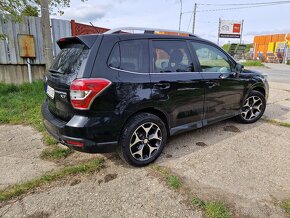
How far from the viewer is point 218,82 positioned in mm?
3795

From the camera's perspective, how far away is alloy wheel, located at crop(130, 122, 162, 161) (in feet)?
9.77

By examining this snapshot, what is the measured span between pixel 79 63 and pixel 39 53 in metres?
5.47

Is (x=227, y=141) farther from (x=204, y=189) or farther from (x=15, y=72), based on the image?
(x=15, y=72)

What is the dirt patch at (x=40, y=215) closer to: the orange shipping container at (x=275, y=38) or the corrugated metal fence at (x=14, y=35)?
the corrugated metal fence at (x=14, y=35)

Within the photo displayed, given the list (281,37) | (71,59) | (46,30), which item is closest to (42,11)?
(46,30)

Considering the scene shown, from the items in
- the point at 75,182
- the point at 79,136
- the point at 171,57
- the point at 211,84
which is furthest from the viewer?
the point at 211,84

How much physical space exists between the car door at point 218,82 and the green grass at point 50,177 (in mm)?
1948

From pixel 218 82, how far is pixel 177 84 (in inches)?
39.0

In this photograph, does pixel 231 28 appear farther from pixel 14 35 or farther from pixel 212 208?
pixel 212 208

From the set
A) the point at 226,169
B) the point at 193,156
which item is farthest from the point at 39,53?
the point at 226,169

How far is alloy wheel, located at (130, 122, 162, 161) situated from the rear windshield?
1089mm

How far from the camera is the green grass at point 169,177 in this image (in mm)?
2630

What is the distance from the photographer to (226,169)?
300 cm

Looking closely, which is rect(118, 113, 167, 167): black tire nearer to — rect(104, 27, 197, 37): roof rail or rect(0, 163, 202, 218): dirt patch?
rect(0, 163, 202, 218): dirt patch
